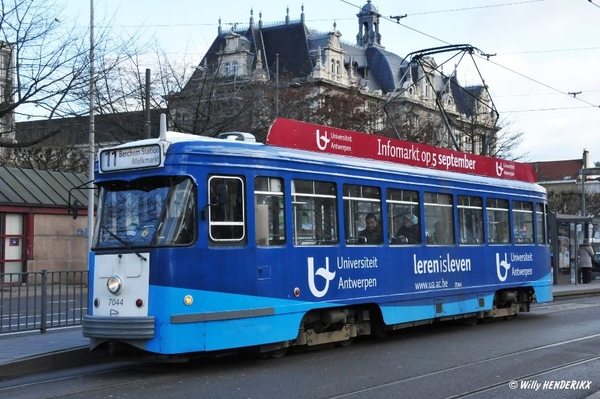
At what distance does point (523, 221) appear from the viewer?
18.3 m

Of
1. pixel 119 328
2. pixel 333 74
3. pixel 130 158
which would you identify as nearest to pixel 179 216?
pixel 130 158

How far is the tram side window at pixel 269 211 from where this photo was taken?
11.4 m

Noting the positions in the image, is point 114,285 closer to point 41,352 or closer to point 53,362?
point 53,362

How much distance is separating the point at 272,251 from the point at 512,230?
7886 mm

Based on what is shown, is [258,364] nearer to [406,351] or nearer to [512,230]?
[406,351]

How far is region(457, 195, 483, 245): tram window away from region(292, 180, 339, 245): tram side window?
405 centimetres

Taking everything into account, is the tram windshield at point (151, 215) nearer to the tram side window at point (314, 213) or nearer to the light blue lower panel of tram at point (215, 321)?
the light blue lower panel of tram at point (215, 321)

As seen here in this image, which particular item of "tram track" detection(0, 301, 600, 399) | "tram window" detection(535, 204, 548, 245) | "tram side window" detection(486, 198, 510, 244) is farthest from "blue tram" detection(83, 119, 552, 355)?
"tram window" detection(535, 204, 548, 245)

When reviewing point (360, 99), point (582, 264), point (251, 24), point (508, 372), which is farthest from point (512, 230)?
point (251, 24)

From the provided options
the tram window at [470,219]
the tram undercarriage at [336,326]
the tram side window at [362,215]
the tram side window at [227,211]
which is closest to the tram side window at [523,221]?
the tram window at [470,219]

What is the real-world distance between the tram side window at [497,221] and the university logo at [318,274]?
5.51m

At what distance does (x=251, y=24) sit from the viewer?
72.0 m

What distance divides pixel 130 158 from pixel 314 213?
2.89m

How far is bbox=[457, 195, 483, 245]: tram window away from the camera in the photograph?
15.9 meters
